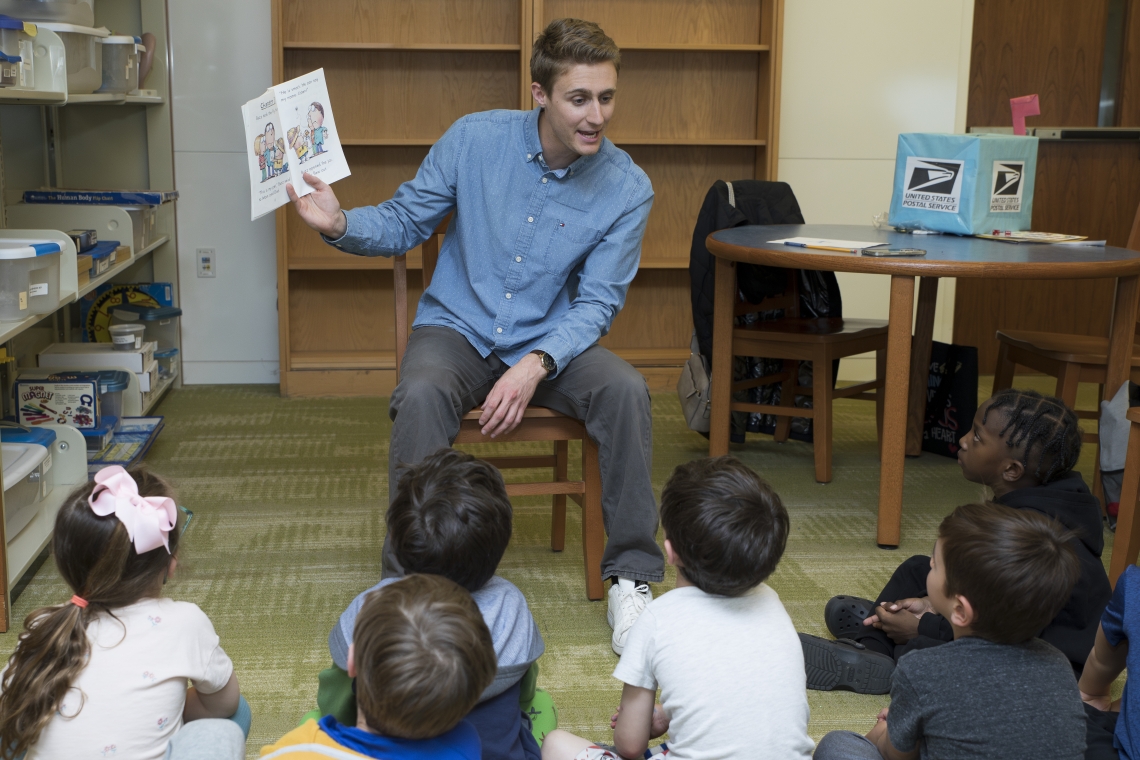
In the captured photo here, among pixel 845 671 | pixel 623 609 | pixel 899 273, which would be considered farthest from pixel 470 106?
pixel 845 671

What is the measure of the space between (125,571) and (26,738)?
0.19m

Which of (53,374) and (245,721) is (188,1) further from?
(245,721)

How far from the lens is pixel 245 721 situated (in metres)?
→ 1.41

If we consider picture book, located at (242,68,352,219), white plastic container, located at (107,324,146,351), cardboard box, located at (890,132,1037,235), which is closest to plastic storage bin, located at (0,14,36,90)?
picture book, located at (242,68,352,219)

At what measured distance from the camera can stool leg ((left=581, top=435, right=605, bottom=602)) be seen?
2039mm

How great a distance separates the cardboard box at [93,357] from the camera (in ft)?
10.1

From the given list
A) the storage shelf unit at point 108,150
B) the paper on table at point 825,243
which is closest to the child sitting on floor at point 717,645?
the paper on table at point 825,243

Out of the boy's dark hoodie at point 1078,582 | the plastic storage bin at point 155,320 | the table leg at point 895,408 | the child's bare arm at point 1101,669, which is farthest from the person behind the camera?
the plastic storage bin at point 155,320

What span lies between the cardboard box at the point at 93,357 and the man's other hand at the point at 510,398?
66.6 inches

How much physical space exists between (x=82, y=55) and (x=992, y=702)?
2.58 metres

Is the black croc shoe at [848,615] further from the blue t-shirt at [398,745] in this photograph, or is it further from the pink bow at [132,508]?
the pink bow at [132,508]

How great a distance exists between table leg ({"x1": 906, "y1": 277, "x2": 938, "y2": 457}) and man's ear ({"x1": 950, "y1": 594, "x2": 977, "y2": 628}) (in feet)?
5.63

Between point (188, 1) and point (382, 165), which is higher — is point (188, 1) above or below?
above

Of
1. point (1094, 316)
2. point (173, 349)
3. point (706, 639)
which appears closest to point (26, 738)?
point (706, 639)
